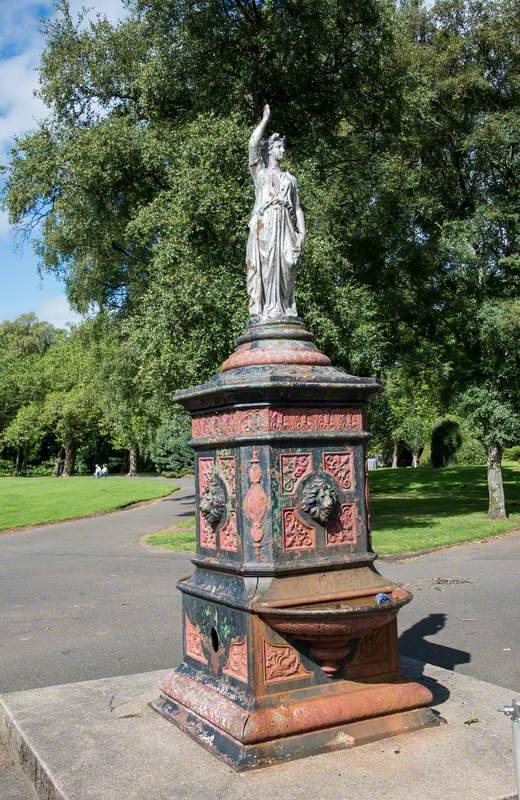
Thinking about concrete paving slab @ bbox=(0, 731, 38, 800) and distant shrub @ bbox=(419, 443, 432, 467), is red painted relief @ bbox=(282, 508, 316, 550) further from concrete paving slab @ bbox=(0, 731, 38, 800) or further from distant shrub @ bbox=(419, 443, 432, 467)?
distant shrub @ bbox=(419, 443, 432, 467)

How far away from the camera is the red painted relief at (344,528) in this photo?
4.27 m

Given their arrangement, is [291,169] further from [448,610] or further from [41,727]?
[41,727]

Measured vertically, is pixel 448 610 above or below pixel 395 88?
below

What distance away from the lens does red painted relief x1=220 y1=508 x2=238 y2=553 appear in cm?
426

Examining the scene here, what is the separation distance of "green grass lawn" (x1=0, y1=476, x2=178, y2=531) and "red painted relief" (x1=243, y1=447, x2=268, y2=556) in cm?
1761

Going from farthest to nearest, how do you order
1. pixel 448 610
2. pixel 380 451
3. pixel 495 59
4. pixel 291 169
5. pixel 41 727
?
pixel 380 451, pixel 495 59, pixel 291 169, pixel 448 610, pixel 41 727

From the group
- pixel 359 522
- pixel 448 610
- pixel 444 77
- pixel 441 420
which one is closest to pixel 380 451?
pixel 441 420

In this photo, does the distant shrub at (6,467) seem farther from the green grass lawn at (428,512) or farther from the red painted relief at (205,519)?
the red painted relief at (205,519)

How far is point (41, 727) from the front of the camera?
4320mm

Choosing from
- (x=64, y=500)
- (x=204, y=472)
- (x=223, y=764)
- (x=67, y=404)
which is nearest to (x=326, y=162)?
(x=204, y=472)

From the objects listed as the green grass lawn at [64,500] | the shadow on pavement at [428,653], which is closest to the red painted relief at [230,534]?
the shadow on pavement at [428,653]

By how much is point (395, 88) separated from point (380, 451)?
3879 centimetres

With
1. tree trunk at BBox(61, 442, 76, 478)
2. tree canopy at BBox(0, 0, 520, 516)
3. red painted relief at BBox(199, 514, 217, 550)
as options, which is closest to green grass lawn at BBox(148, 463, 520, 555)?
tree canopy at BBox(0, 0, 520, 516)

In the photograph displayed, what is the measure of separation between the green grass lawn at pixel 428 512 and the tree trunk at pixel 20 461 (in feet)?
122
